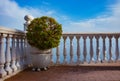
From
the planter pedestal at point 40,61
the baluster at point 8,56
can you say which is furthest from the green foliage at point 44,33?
the baluster at point 8,56

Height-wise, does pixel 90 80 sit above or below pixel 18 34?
below

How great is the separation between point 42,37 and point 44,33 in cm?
11

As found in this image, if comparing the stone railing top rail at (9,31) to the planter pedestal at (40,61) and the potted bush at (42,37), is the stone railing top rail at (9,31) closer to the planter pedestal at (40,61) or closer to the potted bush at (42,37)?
the potted bush at (42,37)

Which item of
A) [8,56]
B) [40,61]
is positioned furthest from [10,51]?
[40,61]

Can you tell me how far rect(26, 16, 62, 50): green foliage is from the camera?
241 inches

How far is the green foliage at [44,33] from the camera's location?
6.13 metres

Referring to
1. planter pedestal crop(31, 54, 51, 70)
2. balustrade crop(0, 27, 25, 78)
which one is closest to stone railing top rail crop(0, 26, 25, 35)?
balustrade crop(0, 27, 25, 78)

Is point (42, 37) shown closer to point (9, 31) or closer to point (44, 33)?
point (44, 33)

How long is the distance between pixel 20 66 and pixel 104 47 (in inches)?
99.1

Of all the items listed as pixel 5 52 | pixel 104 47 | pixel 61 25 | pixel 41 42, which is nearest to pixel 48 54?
pixel 41 42

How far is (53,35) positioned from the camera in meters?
6.25

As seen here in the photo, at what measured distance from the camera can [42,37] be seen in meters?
6.13

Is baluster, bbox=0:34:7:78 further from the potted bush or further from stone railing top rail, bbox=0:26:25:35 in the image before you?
the potted bush

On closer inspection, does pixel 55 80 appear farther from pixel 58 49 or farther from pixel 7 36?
pixel 58 49
